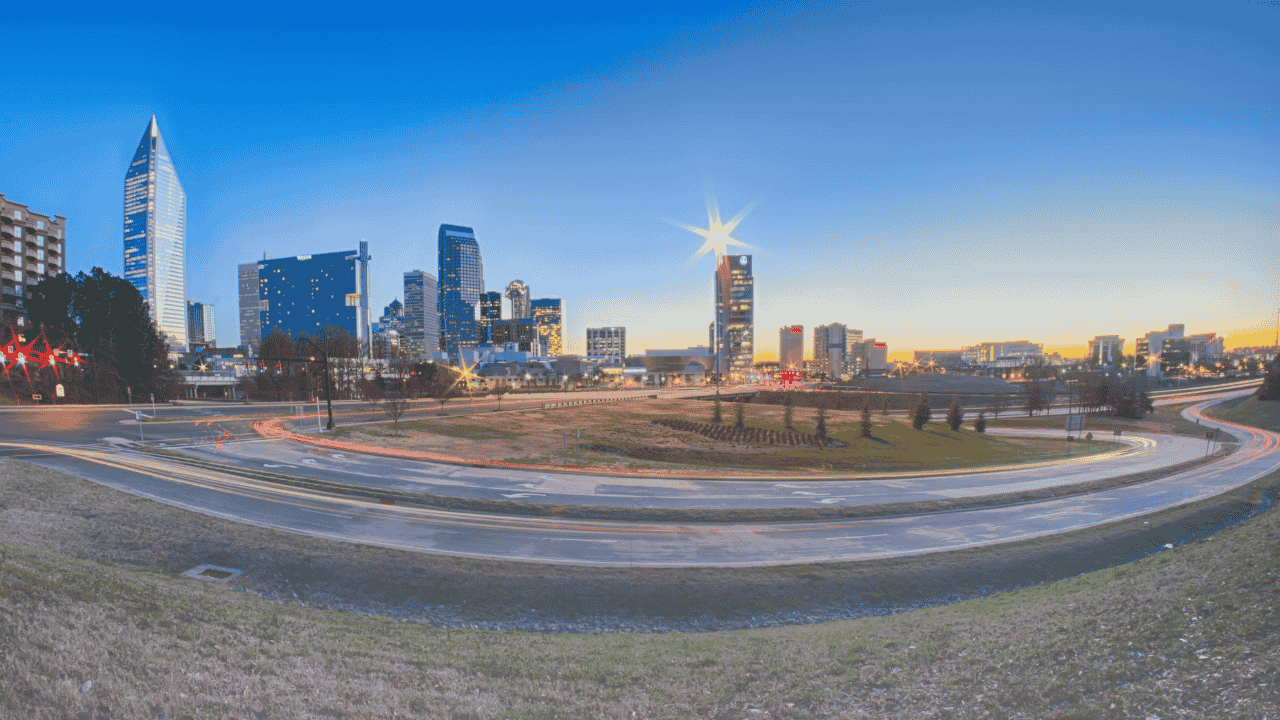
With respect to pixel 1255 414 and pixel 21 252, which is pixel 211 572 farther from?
pixel 21 252

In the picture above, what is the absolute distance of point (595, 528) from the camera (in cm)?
1573

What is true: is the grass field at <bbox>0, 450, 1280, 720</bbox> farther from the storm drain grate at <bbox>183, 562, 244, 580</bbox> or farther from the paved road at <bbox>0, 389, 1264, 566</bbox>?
the paved road at <bbox>0, 389, 1264, 566</bbox>

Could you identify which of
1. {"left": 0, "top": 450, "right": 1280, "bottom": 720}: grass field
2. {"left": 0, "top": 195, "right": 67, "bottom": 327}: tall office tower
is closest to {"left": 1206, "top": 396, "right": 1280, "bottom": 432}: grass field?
A: {"left": 0, "top": 450, "right": 1280, "bottom": 720}: grass field

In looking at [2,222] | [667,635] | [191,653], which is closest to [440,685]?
[191,653]

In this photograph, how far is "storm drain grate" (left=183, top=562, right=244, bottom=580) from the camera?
11.1 m

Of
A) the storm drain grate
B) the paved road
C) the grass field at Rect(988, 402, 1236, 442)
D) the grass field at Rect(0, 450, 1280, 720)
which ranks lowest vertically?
the grass field at Rect(988, 402, 1236, 442)

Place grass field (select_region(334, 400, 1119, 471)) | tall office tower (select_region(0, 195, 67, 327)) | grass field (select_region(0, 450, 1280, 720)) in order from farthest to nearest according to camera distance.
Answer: tall office tower (select_region(0, 195, 67, 327)), grass field (select_region(334, 400, 1119, 471)), grass field (select_region(0, 450, 1280, 720))

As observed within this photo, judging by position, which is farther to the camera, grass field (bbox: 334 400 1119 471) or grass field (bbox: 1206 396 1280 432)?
grass field (bbox: 1206 396 1280 432)

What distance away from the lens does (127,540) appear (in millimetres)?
12648

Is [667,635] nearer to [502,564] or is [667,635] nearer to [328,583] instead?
[502,564]

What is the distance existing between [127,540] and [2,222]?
4174 inches

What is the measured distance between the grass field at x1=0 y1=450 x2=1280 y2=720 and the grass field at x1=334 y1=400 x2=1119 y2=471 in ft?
67.7

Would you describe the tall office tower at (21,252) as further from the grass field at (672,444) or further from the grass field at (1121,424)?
the grass field at (1121,424)

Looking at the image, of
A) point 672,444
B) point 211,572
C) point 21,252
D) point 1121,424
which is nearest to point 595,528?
point 211,572
